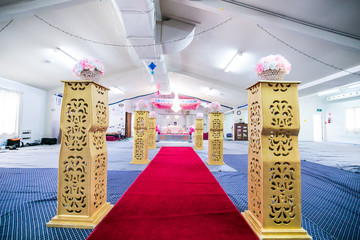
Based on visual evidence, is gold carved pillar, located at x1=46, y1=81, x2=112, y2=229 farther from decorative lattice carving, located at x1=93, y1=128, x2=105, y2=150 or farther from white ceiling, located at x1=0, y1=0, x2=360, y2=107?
white ceiling, located at x1=0, y1=0, x2=360, y2=107

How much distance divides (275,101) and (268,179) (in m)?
0.69

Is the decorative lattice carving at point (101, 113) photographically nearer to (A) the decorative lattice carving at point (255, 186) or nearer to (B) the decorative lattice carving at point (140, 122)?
(A) the decorative lattice carving at point (255, 186)

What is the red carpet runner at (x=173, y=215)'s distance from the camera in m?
1.30

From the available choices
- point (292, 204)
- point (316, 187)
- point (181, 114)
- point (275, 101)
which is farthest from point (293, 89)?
point (181, 114)

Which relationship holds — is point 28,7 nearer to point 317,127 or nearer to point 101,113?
point 101,113

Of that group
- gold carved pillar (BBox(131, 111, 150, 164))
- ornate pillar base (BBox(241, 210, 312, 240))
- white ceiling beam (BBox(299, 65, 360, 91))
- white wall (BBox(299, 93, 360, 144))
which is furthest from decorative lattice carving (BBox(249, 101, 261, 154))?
white wall (BBox(299, 93, 360, 144))

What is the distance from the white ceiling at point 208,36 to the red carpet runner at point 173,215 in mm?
3708

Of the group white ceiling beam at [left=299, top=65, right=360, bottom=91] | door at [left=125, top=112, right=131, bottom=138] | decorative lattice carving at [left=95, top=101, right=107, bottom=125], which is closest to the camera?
decorative lattice carving at [left=95, top=101, right=107, bottom=125]

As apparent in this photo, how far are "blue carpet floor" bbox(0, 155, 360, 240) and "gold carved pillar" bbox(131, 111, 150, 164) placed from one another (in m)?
0.89

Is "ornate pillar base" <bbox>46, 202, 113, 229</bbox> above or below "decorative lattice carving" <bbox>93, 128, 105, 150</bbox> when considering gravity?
below

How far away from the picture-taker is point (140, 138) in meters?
4.22

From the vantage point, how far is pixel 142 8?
3.15m

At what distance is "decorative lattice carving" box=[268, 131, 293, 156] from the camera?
1.41 metres

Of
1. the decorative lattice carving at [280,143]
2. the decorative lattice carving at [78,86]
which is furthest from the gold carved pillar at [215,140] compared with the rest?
the decorative lattice carving at [78,86]
